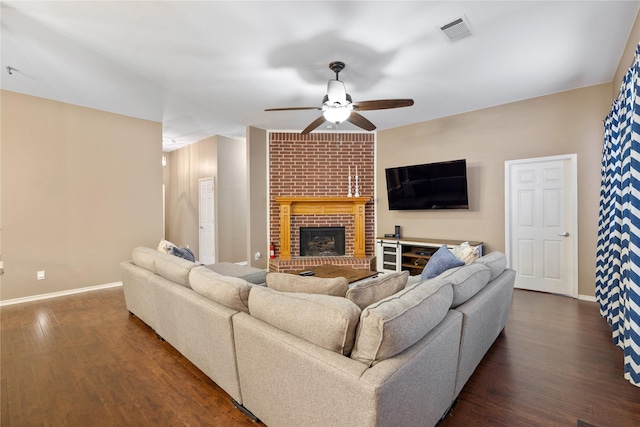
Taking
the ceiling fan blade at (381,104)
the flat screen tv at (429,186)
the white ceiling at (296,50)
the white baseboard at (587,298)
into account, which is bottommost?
the white baseboard at (587,298)

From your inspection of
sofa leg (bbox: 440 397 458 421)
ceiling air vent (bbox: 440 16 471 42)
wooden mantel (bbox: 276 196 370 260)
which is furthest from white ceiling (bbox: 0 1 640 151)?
sofa leg (bbox: 440 397 458 421)

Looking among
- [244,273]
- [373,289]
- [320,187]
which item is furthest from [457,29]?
[320,187]

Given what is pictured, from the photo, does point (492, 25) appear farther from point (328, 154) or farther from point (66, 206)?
point (66, 206)

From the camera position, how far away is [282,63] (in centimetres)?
314

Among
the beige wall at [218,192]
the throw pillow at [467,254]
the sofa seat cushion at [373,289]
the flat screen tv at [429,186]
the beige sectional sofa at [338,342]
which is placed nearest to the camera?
the beige sectional sofa at [338,342]

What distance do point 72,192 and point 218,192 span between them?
8.12ft

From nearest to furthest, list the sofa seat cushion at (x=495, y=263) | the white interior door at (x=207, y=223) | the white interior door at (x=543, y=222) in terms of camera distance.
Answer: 1. the sofa seat cushion at (x=495, y=263)
2. the white interior door at (x=543, y=222)
3. the white interior door at (x=207, y=223)

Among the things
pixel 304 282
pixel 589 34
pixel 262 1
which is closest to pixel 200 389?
pixel 304 282

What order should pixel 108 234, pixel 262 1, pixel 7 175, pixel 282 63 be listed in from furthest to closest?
pixel 108 234
pixel 7 175
pixel 282 63
pixel 262 1

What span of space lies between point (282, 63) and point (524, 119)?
3566 millimetres

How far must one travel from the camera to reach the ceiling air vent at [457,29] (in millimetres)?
2465

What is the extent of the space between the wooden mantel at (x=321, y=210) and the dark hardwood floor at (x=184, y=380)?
9.66 ft

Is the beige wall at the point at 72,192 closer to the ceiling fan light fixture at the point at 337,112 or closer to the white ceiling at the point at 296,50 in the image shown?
the white ceiling at the point at 296,50

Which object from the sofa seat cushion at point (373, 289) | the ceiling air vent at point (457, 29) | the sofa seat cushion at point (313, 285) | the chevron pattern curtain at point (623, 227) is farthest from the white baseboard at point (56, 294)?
the chevron pattern curtain at point (623, 227)
